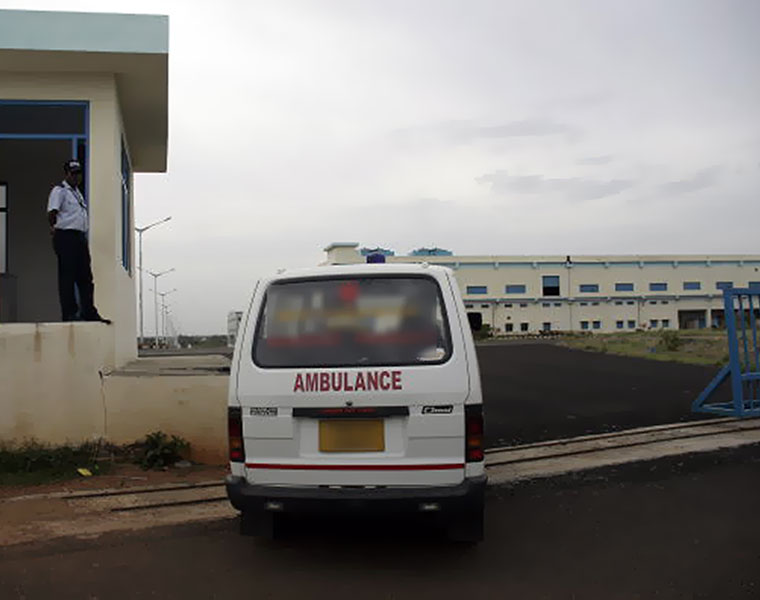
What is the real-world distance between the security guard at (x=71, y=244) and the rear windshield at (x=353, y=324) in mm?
3949

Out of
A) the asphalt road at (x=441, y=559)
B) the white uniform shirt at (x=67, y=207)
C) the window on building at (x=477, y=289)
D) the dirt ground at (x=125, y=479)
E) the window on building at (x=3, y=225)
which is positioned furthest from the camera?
the window on building at (x=477, y=289)

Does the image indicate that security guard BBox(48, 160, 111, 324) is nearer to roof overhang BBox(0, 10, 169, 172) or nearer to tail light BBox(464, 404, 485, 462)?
roof overhang BBox(0, 10, 169, 172)

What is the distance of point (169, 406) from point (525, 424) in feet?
18.0

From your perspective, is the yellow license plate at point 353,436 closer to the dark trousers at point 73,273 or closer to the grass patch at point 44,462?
the grass patch at point 44,462

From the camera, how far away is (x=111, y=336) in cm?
787

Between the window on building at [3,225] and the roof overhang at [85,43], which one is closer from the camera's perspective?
the roof overhang at [85,43]

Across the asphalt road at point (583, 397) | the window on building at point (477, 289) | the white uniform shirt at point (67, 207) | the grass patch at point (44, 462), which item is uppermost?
the window on building at point (477, 289)

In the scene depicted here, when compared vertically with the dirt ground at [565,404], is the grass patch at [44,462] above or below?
above

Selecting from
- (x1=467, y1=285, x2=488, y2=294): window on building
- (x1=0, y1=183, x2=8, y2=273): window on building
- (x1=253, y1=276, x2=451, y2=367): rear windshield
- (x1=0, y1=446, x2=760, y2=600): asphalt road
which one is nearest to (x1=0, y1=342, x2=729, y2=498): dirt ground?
(x1=0, y1=446, x2=760, y2=600): asphalt road

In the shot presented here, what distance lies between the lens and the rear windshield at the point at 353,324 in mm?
4305

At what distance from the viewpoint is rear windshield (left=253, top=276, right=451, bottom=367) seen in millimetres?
4305

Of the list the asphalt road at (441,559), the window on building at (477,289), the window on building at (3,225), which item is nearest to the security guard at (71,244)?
the asphalt road at (441,559)

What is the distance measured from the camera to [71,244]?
7523mm

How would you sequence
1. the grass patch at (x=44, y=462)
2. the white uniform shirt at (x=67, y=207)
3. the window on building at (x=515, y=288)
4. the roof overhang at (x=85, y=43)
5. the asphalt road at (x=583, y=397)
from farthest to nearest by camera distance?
the window on building at (x=515, y=288), the asphalt road at (x=583, y=397), the roof overhang at (x=85, y=43), the white uniform shirt at (x=67, y=207), the grass patch at (x=44, y=462)
